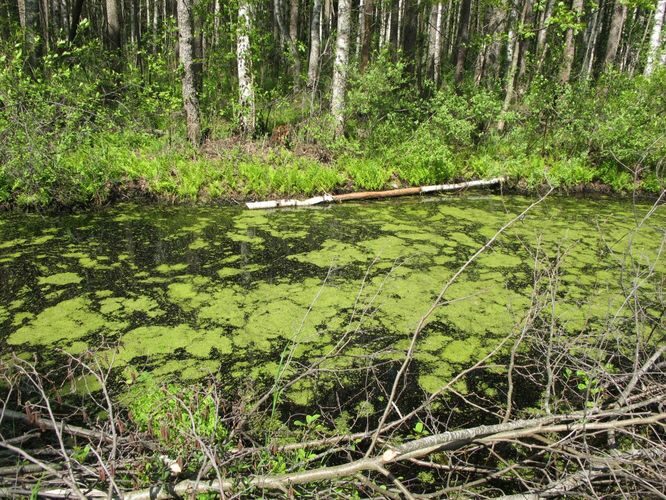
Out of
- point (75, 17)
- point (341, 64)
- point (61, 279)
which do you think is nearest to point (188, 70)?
point (341, 64)

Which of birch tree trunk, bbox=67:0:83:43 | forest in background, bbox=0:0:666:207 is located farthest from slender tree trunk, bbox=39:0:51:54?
forest in background, bbox=0:0:666:207

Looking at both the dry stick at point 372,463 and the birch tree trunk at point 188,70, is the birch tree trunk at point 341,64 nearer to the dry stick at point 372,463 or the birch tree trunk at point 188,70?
the birch tree trunk at point 188,70

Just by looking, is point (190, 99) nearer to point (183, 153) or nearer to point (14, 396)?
point (183, 153)

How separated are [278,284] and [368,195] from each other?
334 cm

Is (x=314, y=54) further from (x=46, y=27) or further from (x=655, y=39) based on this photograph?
(x=46, y=27)

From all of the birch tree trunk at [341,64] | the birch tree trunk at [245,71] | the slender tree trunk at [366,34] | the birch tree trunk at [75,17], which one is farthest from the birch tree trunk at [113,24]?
the slender tree trunk at [366,34]

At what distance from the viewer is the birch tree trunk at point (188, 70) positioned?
6.49m

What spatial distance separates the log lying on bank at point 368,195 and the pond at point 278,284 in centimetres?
28

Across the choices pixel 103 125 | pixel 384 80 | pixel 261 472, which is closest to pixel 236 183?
pixel 103 125

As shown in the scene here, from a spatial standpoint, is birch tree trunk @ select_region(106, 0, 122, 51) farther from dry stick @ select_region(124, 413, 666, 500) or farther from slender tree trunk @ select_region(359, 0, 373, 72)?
dry stick @ select_region(124, 413, 666, 500)

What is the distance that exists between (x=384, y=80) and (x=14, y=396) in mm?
6608

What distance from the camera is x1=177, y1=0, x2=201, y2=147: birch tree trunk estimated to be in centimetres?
649

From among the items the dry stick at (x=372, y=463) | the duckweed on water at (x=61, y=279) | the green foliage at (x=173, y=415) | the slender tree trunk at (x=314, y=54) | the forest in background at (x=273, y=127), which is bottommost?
the duckweed on water at (x=61, y=279)

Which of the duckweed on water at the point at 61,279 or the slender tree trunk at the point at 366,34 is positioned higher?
the slender tree trunk at the point at 366,34
